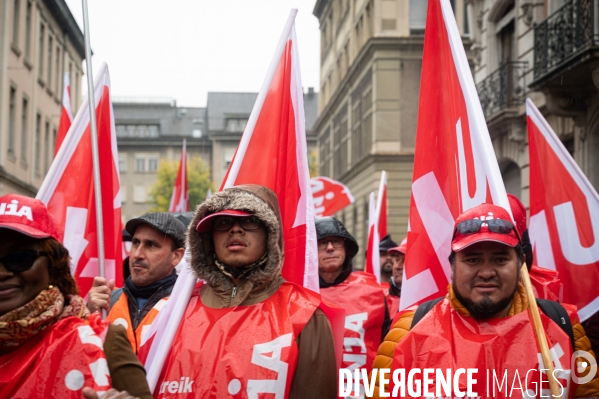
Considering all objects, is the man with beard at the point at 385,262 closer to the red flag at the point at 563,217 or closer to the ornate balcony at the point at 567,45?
the red flag at the point at 563,217

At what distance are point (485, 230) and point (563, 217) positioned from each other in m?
2.58

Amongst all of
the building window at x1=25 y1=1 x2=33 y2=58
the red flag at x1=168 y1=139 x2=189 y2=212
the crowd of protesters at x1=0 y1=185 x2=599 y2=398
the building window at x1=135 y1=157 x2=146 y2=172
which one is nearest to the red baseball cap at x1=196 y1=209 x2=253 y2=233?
the crowd of protesters at x1=0 y1=185 x2=599 y2=398

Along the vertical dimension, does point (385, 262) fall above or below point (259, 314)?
above

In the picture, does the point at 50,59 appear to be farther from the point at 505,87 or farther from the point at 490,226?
the point at 490,226

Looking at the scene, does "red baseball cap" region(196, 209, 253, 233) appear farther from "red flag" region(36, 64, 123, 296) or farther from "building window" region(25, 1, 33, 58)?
"building window" region(25, 1, 33, 58)

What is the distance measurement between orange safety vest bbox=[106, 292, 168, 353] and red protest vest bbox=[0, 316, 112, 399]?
1.36 meters

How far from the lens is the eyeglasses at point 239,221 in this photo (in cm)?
361

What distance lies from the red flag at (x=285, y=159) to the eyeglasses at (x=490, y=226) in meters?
0.98

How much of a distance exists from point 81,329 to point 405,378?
1.33 meters

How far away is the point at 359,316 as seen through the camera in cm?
580

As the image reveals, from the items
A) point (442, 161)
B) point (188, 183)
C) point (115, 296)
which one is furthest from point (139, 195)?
point (442, 161)

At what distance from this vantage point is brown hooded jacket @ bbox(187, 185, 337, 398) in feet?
11.0

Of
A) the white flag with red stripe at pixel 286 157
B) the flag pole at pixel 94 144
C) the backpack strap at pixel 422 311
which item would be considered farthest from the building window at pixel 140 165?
the backpack strap at pixel 422 311

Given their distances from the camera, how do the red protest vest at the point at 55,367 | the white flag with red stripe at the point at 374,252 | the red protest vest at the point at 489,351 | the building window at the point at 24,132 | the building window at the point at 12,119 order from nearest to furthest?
the red protest vest at the point at 55,367, the red protest vest at the point at 489,351, the white flag with red stripe at the point at 374,252, the building window at the point at 12,119, the building window at the point at 24,132
